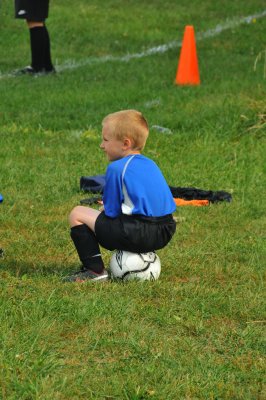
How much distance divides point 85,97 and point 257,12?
Result: 8394mm

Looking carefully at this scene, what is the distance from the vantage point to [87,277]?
6172 mm

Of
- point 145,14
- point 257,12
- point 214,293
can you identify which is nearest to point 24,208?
point 214,293

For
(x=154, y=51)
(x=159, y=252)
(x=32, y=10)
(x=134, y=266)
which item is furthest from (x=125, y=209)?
(x=154, y=51)

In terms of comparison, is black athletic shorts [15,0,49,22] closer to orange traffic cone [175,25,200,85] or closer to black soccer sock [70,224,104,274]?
orange traffic cone [175,25,200,85]

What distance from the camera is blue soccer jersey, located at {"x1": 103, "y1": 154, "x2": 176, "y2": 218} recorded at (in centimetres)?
601

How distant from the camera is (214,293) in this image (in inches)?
236

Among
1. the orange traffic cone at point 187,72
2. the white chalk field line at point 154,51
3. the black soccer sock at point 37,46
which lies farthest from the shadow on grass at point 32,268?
the white chalk field line at point 154,51

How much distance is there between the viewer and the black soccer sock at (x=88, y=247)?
6.18m

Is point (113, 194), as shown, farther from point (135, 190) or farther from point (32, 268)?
point (32, 268)

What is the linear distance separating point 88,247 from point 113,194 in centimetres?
35

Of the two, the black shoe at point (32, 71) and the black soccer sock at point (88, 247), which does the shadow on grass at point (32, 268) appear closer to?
the black soccer sock at point (88, 247)

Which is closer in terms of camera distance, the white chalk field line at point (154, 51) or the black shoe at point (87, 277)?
the black shoe at point (87, 277)

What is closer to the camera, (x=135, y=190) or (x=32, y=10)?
(x=135, y=190)

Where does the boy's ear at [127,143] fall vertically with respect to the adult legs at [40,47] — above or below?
above
